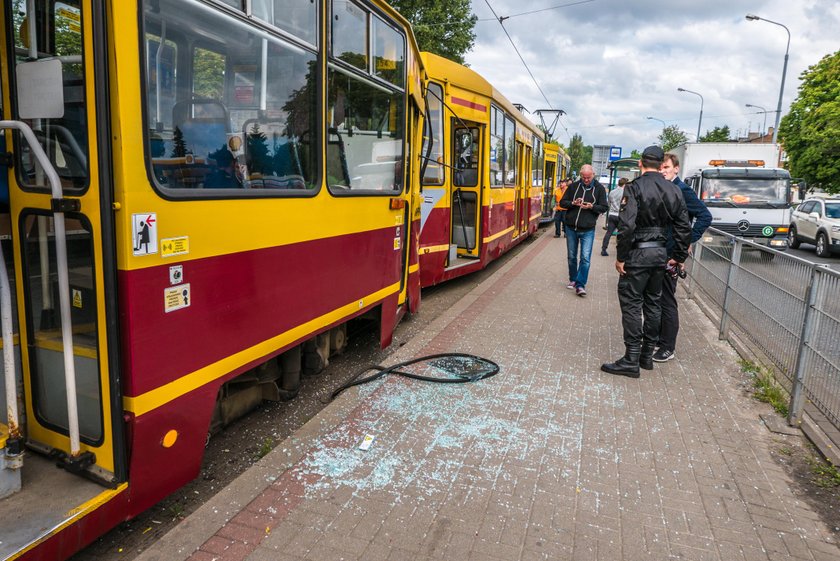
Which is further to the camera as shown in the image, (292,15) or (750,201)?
(750,201)

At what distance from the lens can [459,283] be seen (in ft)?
32.7

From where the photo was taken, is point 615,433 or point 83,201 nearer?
point 83,201

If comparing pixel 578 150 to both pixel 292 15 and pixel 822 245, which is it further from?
pixel 292 15

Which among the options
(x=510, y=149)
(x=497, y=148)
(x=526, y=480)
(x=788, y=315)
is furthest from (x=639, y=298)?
(x=510, y=149)

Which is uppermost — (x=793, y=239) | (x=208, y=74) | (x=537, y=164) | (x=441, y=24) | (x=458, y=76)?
(x=441, y=24)

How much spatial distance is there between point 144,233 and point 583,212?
6975mm

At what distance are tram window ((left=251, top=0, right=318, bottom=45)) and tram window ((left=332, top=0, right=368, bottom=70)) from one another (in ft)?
0.92

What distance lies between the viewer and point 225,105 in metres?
3.00

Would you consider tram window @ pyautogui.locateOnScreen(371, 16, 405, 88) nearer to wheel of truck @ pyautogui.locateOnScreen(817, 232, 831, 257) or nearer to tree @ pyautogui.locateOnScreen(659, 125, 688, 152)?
wheel of truck @ pyautogui.locateOnScreen(817, 232, 831, 257)

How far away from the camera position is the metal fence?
3984 millimetres

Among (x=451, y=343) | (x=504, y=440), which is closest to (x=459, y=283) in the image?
(x=451, y=343)

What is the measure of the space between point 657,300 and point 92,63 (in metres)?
4.63

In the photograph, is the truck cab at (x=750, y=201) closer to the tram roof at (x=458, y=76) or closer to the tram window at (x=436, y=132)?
the tram roof at (x=458, y=76)

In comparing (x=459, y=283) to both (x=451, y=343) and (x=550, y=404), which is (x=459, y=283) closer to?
(x=451, y=343)
